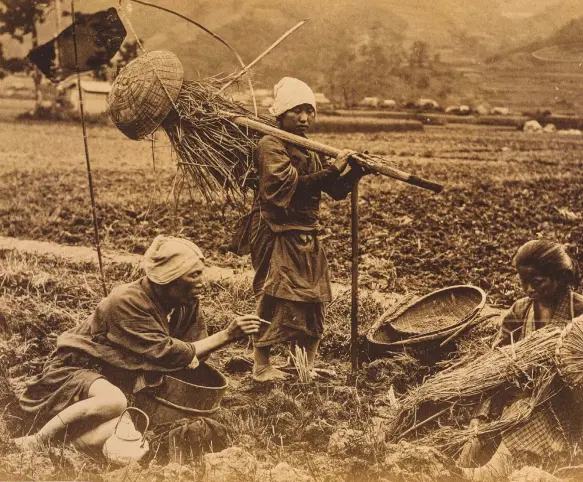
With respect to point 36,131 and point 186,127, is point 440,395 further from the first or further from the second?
point 36,131

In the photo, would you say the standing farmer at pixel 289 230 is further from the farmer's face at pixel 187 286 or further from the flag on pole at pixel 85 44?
the flag on pole at pixel 85 44

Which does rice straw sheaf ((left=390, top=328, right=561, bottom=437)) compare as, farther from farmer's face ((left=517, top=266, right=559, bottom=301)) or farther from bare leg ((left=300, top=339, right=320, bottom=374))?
bare leg ((left=300, top=339, right=320, bottom=374))

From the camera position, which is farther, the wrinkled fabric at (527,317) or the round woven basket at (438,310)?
the round woven basket at (438,310)

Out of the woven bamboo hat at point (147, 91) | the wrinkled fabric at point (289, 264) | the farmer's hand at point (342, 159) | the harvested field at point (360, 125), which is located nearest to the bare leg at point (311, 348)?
the wrinkled fabric at point (289, 264)

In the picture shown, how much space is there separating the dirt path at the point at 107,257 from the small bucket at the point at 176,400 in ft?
5.46

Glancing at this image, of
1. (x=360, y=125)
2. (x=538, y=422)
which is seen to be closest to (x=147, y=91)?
(x=538, y=422)

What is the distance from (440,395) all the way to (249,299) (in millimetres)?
1894

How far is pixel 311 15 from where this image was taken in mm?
4121

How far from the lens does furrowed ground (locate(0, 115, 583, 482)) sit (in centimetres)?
327

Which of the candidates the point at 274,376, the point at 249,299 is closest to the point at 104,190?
the point at 249,299

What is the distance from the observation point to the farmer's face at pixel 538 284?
10.7 feet

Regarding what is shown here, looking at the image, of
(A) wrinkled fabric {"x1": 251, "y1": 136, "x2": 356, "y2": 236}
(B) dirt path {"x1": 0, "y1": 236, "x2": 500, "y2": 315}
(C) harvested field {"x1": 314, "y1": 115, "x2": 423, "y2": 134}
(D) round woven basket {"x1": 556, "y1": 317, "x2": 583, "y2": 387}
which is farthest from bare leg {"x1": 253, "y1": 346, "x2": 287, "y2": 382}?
(C) harvested field {"x1": 314, "y1": 115, "x2": 423, "y2": 134}

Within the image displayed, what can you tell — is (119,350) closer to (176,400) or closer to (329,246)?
(176,400)

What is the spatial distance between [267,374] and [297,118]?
139 cm
